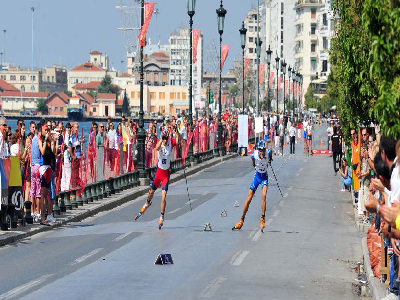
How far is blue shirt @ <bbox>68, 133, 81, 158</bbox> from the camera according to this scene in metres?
24.8

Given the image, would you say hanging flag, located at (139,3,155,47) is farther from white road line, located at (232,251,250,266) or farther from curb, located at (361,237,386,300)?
curb, located at (361,237,386,300)

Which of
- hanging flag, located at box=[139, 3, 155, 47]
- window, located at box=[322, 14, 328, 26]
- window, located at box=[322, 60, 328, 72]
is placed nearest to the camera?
hanging flag, located at box=[139, 3, 155, 47]

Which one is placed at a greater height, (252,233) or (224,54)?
(224,54)

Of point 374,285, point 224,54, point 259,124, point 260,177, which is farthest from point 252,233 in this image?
point 224,54

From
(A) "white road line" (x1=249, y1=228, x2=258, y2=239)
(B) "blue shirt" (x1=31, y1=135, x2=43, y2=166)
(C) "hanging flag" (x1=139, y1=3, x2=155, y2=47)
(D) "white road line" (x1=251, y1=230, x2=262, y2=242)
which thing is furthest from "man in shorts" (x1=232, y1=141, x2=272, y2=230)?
(C) "hanging flag" (x1=139, y1=3, x2=155, y2=47)

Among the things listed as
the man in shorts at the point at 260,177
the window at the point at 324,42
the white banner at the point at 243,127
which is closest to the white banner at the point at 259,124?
the white banner at the point at 243,127

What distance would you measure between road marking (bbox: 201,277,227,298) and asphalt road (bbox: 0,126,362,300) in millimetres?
13

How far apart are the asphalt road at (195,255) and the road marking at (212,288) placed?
0.01 meters

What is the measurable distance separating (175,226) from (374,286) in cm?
876

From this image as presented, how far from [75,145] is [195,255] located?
9426mm

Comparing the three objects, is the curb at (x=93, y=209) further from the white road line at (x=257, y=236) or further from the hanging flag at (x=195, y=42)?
the hanging flag at (x=195, y=42)

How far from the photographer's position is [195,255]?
651 inches

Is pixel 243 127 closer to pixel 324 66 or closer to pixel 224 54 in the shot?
pixel 224 54

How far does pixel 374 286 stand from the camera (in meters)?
13.0
